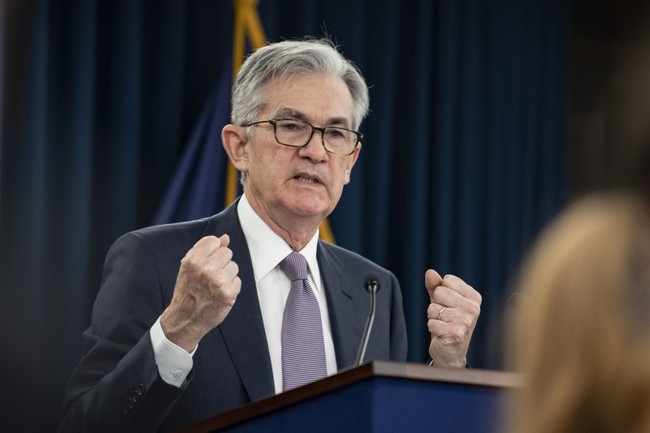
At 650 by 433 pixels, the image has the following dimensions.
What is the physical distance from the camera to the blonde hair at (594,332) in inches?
35.6

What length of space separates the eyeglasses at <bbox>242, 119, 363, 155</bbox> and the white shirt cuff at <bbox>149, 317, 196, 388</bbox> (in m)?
0.90

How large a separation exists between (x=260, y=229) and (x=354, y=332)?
399 millimetres

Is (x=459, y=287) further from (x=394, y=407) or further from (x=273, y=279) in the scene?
(x=394, y=407)

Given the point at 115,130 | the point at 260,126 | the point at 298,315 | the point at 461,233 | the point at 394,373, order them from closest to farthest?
1. the point at 394,373
2. the point at 298,315
3. the point at 260,126
4. the point at 115,130
5. the point at 461,233

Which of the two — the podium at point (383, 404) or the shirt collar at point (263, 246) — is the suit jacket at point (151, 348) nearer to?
the shirt collar at point (263, 246)

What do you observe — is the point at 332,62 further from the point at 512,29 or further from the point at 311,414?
the point at 512,29

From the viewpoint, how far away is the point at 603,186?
5.88 m

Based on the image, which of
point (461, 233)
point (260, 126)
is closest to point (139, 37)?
point (260, 126)

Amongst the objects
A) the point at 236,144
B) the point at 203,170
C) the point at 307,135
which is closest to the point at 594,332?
the point at 307,135

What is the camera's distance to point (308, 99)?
337cm

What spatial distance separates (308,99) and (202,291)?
0.96 metres

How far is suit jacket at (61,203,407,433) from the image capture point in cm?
262

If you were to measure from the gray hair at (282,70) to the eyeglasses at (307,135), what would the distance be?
0.26 feet

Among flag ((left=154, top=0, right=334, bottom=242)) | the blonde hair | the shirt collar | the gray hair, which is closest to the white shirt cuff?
the shirt collar
